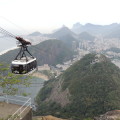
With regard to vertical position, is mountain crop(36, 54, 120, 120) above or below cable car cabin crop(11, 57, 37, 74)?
below

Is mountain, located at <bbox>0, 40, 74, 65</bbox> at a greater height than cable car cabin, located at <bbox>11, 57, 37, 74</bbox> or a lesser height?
lesser

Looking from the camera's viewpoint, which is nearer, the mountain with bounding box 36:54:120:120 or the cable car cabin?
the cable car cabin

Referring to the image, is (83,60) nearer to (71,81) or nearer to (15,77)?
(71,81)

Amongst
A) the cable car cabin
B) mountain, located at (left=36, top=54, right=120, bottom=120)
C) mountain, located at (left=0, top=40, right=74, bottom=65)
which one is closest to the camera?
the cable car cabin

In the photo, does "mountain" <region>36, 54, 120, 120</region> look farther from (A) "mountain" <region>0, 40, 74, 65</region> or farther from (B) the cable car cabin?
(A) "mountain" <region>0, 40, 74, 65</region>

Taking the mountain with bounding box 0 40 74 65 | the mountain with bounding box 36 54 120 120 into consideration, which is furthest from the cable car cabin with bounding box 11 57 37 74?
the mountain with bounding box 0 40 74 65

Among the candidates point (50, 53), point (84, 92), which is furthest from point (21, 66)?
point (50, 53)

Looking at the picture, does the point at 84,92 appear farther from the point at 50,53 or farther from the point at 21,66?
the point at 50,53

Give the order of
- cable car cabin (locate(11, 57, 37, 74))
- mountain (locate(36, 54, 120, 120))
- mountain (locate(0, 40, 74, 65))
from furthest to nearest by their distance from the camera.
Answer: mountain (locate(0, 40, 74, 65))
mountain (locate(36, 54, 120, 120))
cable car cabin (locate(11, 57, 37, 74))

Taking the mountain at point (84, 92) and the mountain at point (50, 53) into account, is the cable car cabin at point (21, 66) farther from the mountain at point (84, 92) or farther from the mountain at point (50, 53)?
the mountain at point (50, 53)
